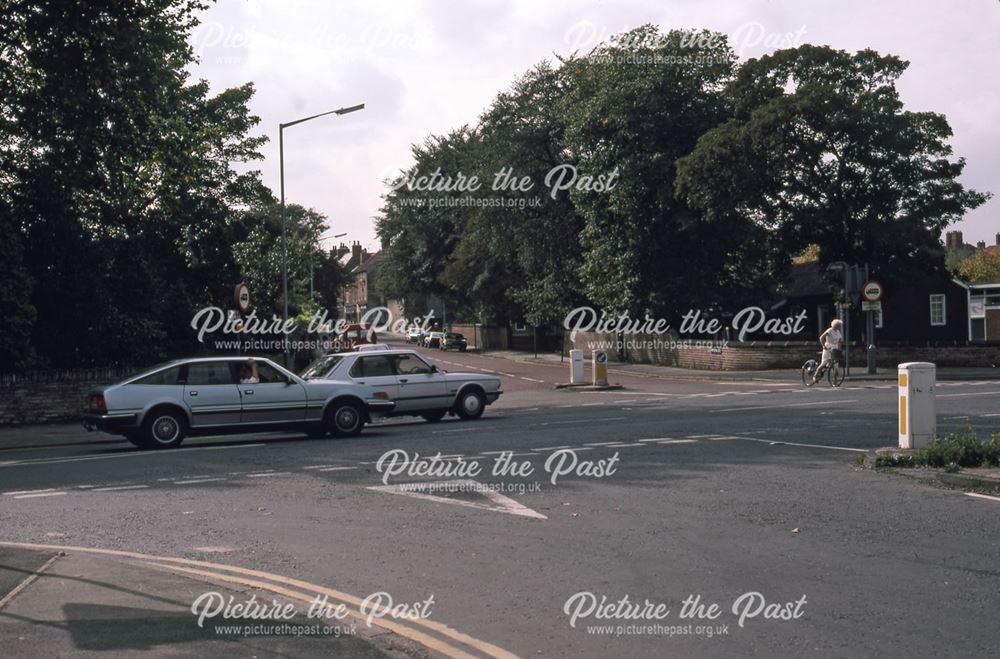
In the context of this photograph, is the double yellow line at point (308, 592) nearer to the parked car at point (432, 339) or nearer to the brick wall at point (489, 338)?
the brick wall at point (489, 338)

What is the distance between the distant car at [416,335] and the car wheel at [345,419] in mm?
66960

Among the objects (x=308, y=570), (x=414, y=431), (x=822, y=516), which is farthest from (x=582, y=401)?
(x=308, y=570)

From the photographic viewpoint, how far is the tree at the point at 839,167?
123 feet

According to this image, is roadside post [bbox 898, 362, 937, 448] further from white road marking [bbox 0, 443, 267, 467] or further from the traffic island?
the traffic island

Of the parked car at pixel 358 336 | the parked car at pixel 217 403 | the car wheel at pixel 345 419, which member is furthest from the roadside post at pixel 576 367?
the car wheel at pixel 345 419

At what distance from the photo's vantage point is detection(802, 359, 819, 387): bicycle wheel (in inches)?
1178

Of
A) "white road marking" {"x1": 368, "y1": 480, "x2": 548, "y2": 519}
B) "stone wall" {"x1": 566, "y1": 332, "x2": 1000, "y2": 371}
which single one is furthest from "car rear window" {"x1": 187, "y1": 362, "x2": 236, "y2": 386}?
"stone wall" {"x1": 566, "y1": 332, "x2": 1000, "y2": 371}

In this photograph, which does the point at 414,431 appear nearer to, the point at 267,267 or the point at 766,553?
the point at 766,553

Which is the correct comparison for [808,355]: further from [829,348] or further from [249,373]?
[249,373]

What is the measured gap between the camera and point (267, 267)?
144 ft

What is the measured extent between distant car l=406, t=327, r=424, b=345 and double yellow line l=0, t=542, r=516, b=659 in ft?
254

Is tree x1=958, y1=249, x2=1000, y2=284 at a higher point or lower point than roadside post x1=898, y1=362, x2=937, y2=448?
higher

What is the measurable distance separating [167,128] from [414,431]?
1156 cm

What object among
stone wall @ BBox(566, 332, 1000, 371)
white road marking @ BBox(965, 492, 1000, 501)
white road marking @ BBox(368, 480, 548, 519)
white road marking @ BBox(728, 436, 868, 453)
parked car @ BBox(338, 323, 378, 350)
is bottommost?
white road marking @ BBox(965, 492, 1000, 501)
